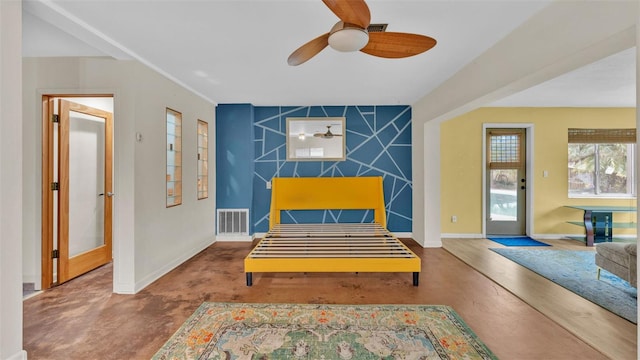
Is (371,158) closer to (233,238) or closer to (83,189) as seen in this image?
(233,238)

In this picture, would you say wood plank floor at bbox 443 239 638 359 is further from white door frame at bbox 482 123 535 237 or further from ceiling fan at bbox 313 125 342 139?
ceiling fan at bbox 313 125 342 139

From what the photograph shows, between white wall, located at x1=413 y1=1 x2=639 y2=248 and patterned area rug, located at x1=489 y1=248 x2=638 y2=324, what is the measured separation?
7.18ft

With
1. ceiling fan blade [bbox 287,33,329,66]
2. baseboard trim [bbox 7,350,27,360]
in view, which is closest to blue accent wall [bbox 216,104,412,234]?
ceiling fan blade [bbox 287,33,329,66]

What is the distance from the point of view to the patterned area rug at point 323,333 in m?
1.84

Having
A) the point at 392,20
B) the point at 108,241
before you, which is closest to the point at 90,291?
the point at 108,241

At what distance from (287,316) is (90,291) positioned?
7.35 feet

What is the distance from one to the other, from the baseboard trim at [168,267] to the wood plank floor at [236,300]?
0.08 m

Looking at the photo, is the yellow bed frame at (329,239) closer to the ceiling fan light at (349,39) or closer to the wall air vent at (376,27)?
the ceiling fan light at (349,39)

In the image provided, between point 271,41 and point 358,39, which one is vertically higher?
point 271,41

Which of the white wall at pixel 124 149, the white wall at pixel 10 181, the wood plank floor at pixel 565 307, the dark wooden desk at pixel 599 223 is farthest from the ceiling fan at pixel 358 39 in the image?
the dark wooden desk at pixel 599 223

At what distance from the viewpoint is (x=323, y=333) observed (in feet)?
6.77

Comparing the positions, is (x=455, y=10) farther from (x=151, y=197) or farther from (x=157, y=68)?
(x=151, y=197)

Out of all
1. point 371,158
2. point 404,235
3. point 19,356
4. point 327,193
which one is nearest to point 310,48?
point 19,356

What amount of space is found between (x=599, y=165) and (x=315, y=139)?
5.53m
